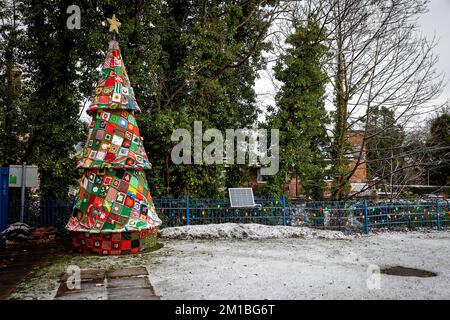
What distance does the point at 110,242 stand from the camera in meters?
8.75

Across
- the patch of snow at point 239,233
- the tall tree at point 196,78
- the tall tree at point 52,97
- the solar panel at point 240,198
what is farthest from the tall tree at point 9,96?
the solar panel at point 240,198

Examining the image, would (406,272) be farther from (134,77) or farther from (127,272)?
(134,77)

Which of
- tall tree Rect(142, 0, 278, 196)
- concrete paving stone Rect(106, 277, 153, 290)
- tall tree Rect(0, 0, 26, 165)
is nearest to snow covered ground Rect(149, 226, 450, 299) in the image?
concrete paving stone Rect(106, 277, 153, 290)

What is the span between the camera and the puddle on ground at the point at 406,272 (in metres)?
7.18

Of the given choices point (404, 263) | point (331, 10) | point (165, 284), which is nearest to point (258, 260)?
point (165, 284)

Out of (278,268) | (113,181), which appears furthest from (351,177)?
(113,181)

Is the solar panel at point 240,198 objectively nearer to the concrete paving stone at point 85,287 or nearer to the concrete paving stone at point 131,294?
the concrete paving stone at point 85,287

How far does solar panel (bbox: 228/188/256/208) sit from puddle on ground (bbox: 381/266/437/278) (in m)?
6.00

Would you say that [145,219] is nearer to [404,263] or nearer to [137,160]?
[137,160]

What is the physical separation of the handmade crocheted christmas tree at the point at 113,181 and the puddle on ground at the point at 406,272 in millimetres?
5439

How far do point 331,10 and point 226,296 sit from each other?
1404cm

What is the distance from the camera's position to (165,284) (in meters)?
6.22

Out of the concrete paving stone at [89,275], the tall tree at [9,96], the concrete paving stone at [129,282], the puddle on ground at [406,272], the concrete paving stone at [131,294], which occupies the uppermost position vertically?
the tall tree at [9,96]

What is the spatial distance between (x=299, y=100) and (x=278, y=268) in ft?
30.5
